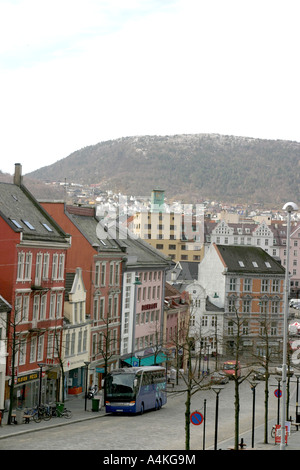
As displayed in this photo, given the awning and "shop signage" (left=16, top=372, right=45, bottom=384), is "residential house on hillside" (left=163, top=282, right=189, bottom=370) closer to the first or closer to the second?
the awning

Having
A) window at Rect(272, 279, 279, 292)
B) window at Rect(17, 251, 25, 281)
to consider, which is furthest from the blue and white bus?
window at Rect(272, 279, 279, 292)

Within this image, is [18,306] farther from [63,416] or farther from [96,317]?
[96,317]

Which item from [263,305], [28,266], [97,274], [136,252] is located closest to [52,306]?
[28,266]

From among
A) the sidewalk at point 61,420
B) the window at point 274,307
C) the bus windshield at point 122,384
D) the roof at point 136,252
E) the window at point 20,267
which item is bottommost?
the sidewalk at point 61,420

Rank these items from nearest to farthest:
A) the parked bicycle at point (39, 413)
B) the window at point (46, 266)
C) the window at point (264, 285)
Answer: the parked bicycle at point (39, 413) < the window at point (46, 266) < the window at point (264, 285)

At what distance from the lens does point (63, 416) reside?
61438mm

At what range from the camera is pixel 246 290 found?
427 feet

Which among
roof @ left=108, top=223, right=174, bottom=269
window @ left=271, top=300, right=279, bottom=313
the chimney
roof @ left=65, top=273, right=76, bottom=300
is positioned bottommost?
window @ left=271, top=300, right=279, bottom=313

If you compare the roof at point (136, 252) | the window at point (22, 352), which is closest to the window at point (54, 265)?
the window at point (22, 352)

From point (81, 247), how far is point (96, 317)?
6314 millimetres

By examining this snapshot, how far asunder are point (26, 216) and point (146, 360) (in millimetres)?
30059

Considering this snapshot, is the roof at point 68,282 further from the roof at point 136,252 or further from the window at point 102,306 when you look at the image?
the roof at point 136,252

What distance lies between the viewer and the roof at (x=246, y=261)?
5113 inches

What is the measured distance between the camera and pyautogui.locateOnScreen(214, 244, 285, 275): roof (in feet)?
426
